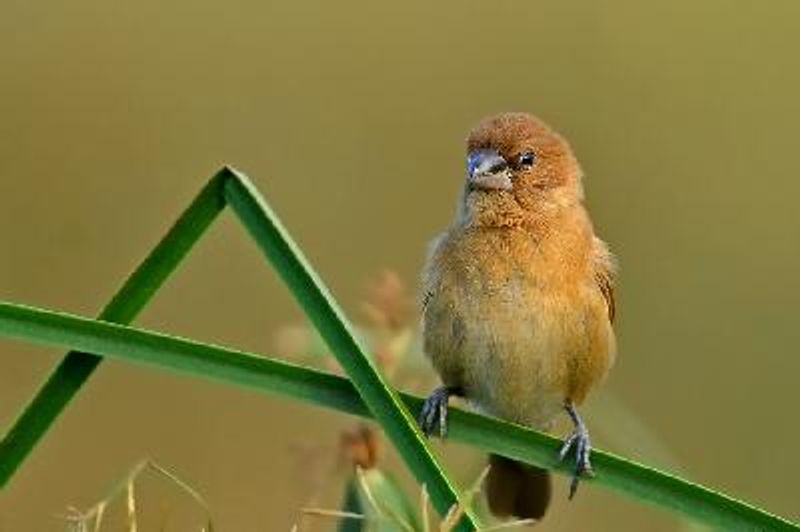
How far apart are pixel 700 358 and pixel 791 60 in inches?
66.1

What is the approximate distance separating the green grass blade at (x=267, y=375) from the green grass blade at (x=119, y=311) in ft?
0.18

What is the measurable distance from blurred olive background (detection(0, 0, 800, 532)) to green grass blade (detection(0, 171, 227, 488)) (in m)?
1.88

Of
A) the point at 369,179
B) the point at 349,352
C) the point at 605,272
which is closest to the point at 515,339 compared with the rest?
the point at 605,272

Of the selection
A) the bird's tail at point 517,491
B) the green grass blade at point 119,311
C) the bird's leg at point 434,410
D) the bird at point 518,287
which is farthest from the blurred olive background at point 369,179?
the green grass blade at point 119,311

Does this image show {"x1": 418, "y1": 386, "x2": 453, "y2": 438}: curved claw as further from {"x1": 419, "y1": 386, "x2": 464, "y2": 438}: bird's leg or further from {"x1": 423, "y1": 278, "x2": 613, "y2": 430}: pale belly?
{"x1": 423, "y1": 278, "x2": 613, "y2": 430}: pale belly

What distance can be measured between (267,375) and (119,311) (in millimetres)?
174

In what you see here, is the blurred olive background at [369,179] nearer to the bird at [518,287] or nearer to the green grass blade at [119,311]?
the bird at [518,287]

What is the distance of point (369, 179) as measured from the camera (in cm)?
565

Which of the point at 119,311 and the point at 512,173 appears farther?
the point at 512,173

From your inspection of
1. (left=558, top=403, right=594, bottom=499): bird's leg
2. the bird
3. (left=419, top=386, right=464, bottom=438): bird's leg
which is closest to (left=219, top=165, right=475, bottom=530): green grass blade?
(left=558, top=403, right=594, bottom=499): bird's leg

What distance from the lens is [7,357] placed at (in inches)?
193

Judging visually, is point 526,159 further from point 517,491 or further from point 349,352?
point 349,352

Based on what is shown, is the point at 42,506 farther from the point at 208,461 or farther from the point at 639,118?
the point at 639,118

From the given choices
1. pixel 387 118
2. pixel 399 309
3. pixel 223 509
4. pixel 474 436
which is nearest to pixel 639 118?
pixel 387 118
